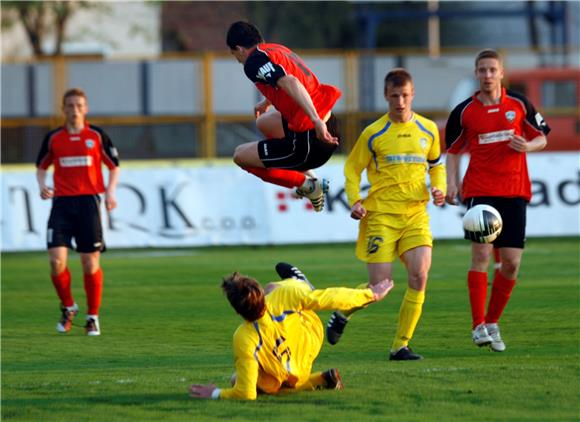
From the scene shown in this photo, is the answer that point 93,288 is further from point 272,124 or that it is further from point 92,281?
point 272,124

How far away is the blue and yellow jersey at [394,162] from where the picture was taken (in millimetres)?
9422

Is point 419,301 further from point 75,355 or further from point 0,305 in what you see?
point 0,305

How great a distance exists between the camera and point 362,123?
28344 millimetres

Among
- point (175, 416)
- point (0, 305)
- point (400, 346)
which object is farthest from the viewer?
point (0, 305)

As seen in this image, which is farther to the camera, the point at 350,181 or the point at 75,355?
the point at 75,355

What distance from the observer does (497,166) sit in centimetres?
987

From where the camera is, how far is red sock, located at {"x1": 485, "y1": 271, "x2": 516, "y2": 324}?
9961 mm

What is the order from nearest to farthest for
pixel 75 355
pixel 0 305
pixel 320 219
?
pixel 75 355 → pixel 0 305 → pixel 320 219

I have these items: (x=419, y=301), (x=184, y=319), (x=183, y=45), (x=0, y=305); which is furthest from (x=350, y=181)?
(x=183, y=45)

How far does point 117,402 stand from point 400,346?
93.1 inches

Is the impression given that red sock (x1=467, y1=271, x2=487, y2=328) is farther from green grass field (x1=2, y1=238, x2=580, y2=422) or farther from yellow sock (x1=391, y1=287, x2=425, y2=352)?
yellow sock (x1=391, y1=287, x2=425, y2=352)

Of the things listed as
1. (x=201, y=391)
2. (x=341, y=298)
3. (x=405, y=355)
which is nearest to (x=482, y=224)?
(x=405, y=355)

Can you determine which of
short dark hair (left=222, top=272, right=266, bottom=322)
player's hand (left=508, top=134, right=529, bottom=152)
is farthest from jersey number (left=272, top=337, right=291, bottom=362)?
player's hand (left=508, top=134, right=529, bottom=152)

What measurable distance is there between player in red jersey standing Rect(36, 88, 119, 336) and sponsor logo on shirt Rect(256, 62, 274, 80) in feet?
11.0
